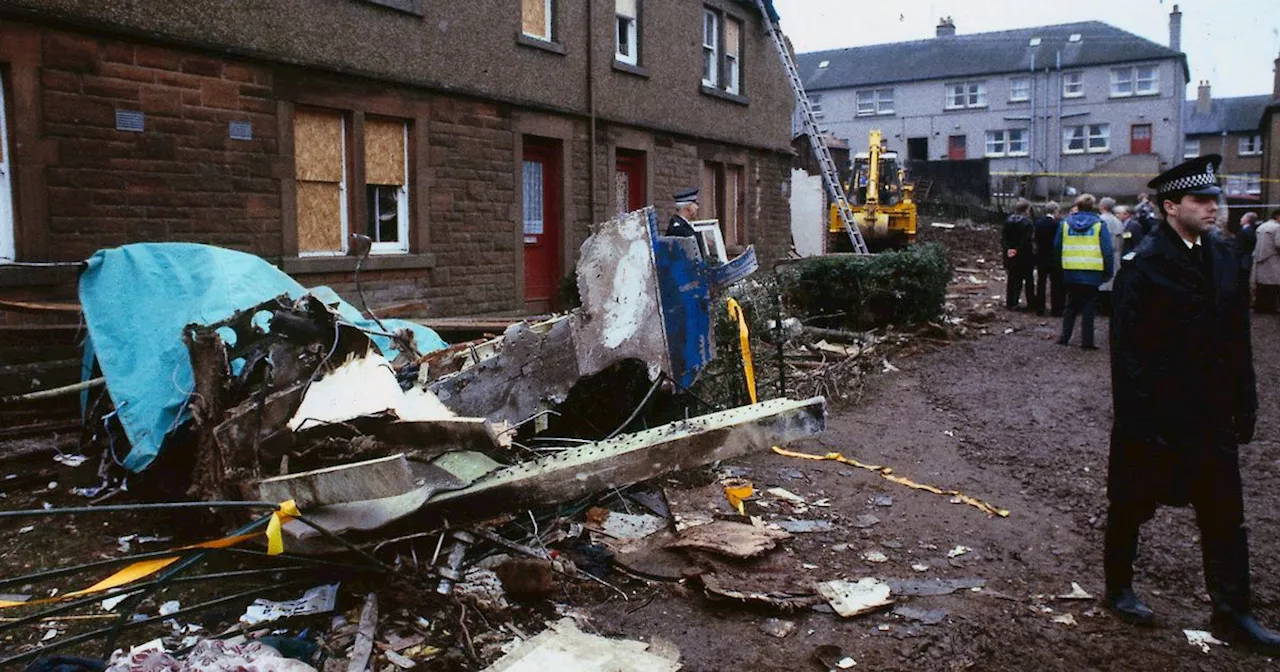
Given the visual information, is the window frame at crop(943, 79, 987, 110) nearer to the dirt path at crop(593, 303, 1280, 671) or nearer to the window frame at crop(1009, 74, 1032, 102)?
the window frame at crop(1009, 74, 1032, 102)

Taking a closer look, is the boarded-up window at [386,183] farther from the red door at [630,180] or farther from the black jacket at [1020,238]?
the black jacket at [1020,238]

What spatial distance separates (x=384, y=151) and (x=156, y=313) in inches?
202

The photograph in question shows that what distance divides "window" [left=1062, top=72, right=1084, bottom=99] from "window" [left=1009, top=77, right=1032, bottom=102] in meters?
1.64

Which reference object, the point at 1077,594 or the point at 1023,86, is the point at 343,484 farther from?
the point at 1023,86

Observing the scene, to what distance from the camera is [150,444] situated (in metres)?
5.17

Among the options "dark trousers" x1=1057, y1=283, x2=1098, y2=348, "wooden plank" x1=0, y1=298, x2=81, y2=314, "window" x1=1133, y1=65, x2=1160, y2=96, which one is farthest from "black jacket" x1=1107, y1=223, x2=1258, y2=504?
"window" x1=1133, y1=65, x2=1160, y2=96

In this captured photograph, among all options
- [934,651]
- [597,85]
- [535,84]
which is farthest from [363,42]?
[934,651]

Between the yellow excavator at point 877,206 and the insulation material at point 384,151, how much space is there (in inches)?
679

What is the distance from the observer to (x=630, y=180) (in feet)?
49.1

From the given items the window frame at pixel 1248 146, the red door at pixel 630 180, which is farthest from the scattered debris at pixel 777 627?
the window frame at pixel 1248 146

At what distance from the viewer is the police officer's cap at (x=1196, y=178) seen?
4012mm

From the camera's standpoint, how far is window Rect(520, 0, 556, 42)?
12.6 metres

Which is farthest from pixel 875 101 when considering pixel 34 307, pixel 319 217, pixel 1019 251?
pixel 34 307

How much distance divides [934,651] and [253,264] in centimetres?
515
